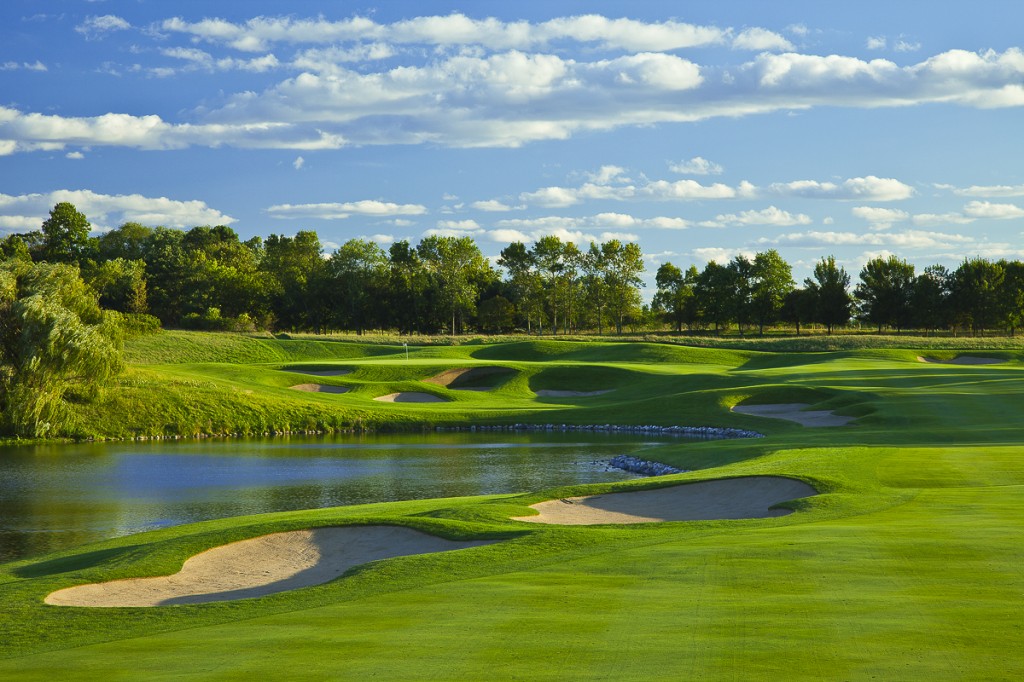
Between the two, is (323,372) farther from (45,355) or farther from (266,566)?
(266,566)

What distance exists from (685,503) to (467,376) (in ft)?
144

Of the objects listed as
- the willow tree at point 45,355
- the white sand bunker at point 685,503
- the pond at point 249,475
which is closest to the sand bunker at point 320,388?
the pond at point 249,475

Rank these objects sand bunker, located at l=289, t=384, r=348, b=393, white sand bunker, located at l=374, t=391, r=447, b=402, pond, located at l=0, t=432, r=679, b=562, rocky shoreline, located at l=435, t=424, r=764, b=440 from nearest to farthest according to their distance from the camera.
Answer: pond, located at l=0, t=432, r=679, b=562 < rocky shoreline, located at l=435, t=424, r=764, b=440 < white sand bunker, located at l=374, t=391, r=447, b=402 < sand bunker, located at l=289, t=384, r=348, b=393

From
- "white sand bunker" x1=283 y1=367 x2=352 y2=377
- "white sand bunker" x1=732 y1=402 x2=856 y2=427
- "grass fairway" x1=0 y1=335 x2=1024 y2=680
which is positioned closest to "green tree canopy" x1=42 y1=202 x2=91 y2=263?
"white sand bunker" x1=283 y1=367 x2=352 y2=377

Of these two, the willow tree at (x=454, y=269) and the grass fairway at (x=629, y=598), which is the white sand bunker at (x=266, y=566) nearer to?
the grass fairway at (x=629, y=598)

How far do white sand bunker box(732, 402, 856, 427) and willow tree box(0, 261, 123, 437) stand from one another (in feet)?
96.8

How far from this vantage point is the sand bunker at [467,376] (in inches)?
2591

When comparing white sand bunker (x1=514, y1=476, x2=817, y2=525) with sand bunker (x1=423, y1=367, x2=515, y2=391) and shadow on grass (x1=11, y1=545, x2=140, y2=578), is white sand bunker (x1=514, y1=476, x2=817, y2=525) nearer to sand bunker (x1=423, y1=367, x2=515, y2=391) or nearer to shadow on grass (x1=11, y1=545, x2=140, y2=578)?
shadow on grass (x1=11, y1=545, x2=140, y2=578)

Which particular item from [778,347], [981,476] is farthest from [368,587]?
[778,347]

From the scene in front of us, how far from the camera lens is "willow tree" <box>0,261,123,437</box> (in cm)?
4262

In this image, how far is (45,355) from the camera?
4256 cm

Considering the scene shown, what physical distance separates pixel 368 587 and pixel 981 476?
16448 mm

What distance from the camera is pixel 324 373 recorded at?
6619cm

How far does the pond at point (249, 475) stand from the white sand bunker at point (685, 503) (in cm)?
796
